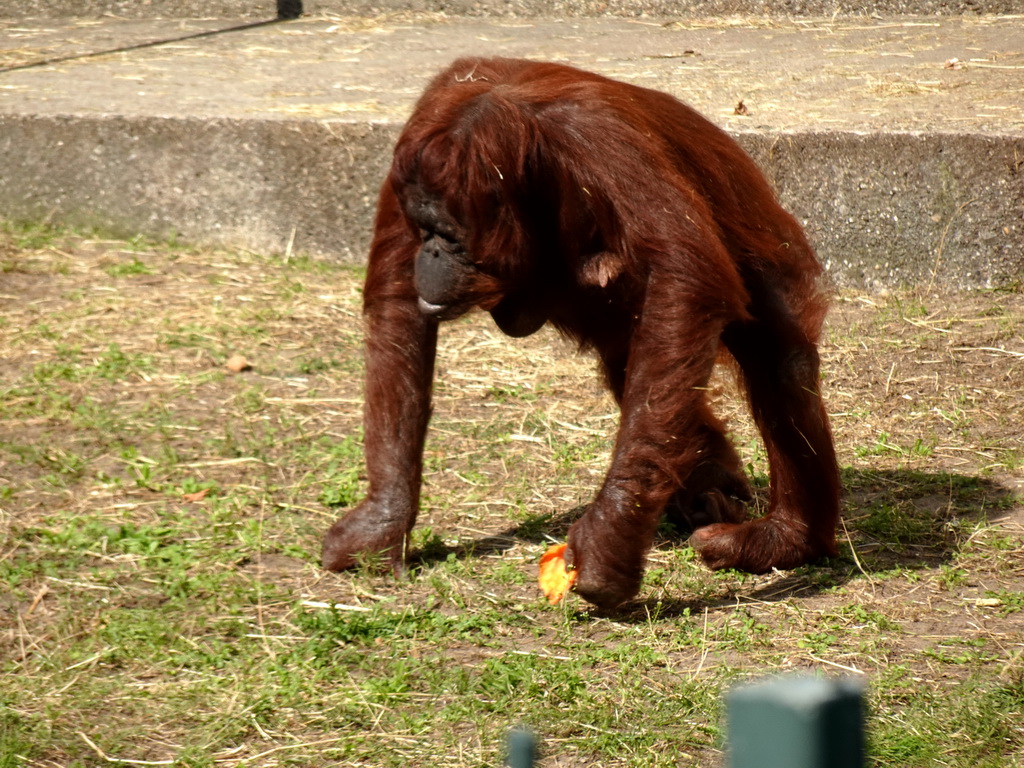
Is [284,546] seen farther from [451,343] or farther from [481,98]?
[451,343]

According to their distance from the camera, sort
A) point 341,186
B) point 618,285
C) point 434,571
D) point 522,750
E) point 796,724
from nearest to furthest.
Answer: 1. point 796,724
2. point 522,750
3. point 618,285
4. point 434,571
5. point 341,186

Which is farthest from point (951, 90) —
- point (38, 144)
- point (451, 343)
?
point (38, 144)

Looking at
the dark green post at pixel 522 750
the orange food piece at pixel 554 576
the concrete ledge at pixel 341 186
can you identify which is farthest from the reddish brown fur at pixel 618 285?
the dark green post at pixel 522 750

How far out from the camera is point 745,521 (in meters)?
3.80

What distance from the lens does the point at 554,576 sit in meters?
3.31

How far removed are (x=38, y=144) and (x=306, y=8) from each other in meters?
2.90

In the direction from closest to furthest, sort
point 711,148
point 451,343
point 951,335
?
point 711,148
point 951,335
point 451,343

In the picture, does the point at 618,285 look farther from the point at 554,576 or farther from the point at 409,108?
the point at 409,108

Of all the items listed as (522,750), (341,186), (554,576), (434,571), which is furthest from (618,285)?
(341,186)

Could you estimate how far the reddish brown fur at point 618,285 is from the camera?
2980 mm

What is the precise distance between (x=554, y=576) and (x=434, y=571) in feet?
1.22

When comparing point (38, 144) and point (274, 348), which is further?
point (38, 144)

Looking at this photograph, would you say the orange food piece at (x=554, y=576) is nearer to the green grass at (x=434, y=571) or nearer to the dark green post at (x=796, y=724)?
the green grass at (x=434, y=571)

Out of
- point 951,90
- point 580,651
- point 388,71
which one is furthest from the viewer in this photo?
point 388,71
